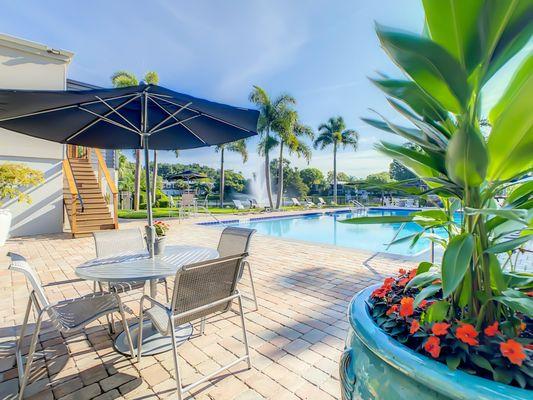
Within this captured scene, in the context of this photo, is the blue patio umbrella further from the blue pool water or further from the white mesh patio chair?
the blue pool water

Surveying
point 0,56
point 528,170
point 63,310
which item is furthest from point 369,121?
point 0,56

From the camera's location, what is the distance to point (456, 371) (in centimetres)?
84

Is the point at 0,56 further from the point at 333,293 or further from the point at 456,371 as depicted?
the point at 456,371

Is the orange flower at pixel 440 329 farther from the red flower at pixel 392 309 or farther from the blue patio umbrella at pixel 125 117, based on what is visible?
the blue patio umbrella at pixel 125 117

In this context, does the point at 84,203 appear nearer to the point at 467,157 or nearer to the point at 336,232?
the point at 336,232

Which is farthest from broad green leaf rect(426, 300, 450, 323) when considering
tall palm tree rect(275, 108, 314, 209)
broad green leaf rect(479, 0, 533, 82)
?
tall palm tree rect(275, 108, 314, 209)

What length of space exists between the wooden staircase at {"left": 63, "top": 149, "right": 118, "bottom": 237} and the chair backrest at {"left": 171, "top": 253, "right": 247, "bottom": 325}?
7144 mm

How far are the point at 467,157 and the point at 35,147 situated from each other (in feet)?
33.6

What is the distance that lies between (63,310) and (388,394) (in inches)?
92.3

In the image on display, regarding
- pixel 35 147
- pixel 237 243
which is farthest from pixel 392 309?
pixel 35 147

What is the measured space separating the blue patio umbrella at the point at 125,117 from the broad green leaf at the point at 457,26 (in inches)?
73.1

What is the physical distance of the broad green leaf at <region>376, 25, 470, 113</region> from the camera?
0.88 m

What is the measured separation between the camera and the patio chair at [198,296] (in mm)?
1837

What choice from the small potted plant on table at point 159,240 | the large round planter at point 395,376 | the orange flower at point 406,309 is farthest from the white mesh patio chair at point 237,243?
the orange flower at point 406,309
